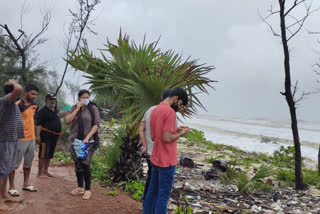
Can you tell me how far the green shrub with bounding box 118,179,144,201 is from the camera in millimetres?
4740

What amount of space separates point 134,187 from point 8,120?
95.2 inches

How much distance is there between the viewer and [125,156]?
5176 millimetres

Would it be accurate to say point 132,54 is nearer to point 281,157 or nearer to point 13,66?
point 281,157

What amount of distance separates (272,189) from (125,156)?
4.07 m

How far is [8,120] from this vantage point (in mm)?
3455

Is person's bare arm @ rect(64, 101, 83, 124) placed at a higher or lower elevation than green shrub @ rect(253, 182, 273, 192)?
higher

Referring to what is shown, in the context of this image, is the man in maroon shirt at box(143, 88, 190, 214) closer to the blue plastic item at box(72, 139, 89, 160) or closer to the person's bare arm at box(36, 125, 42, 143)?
the blue plastic item at box(72, 139, 89, 160)

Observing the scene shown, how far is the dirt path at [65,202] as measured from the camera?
12.1ft

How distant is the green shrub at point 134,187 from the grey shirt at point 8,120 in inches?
84.3

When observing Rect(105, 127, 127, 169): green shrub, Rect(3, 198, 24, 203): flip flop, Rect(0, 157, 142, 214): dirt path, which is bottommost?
Rect(0, 157, 142, 214): dirt path

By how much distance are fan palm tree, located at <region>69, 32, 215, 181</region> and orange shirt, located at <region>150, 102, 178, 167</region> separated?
1262 millimetres

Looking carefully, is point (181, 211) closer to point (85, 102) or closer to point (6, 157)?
point (85, 102)

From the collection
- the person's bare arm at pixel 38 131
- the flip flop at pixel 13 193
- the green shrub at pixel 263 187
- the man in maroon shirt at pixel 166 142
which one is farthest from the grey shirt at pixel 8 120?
the green shrub at pixel 263 187

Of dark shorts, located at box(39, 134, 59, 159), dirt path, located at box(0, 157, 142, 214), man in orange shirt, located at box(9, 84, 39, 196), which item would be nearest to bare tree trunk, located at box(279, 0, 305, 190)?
dirt path, located at box(0, 157, 142, 214)
